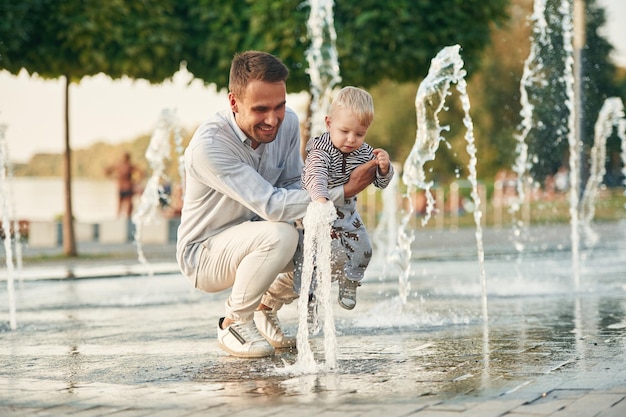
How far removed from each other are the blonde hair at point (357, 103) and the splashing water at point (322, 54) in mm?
11443

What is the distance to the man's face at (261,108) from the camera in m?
5.35

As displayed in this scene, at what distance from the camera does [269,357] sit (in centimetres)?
565

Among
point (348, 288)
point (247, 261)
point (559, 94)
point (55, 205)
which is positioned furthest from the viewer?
point (55, 205)

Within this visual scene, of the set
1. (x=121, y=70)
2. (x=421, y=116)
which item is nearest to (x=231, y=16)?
(x=121, y=70)

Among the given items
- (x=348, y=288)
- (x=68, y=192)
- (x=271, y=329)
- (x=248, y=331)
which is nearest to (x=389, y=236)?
(x=68, y=192)

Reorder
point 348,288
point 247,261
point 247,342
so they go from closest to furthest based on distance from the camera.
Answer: point 247,261, point 247,342, point 348,288

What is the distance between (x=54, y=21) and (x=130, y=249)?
5.14m

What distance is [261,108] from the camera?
5.39 metres

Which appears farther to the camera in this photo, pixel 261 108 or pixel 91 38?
pixel 91 38

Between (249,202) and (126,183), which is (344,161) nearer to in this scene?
(249,202)

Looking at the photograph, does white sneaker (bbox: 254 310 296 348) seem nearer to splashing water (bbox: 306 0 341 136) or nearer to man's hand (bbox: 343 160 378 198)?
man's hand (bbox: 343 160 378 198)

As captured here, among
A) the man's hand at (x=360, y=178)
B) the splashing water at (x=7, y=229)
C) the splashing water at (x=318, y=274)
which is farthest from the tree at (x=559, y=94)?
the splashing water at (x=318, y=274)

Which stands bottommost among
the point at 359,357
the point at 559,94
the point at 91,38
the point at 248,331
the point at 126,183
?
the point at 359,357

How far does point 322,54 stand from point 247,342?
1168 cm
